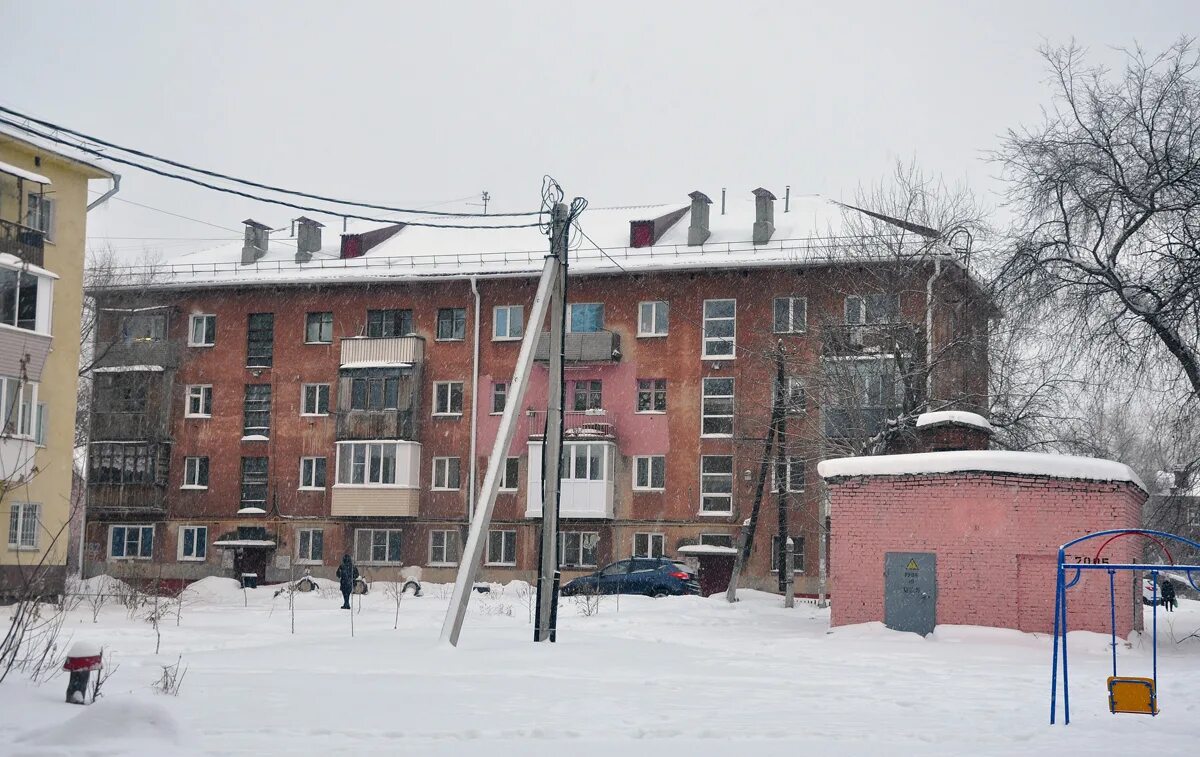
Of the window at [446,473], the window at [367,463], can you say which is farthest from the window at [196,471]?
the window at [446,473]

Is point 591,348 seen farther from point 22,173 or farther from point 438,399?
point 22,173

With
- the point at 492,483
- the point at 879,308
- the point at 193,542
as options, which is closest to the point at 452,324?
the point at 193,542

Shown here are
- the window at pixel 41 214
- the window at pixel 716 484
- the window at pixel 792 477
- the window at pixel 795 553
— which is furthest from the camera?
the window at pixel 716 484

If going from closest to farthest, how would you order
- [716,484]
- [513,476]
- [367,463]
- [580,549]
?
[716,484] → [580,549] → [513,476] → [367,463]

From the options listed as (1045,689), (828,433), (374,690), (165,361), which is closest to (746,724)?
(374,690)

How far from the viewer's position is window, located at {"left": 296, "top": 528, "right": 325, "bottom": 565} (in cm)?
4647

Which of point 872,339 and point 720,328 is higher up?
point 720,328

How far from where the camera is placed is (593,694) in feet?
45.0

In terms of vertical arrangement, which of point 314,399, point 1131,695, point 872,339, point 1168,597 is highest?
point 872,339

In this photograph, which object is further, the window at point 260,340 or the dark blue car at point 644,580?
the window at point 260,340

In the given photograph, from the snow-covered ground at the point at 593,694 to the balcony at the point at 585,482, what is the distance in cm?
1852

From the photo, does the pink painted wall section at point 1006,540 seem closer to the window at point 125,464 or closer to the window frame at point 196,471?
the window frame at point 196,471

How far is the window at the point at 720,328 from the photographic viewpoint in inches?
1740

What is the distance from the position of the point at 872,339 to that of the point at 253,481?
24181 millimetres
